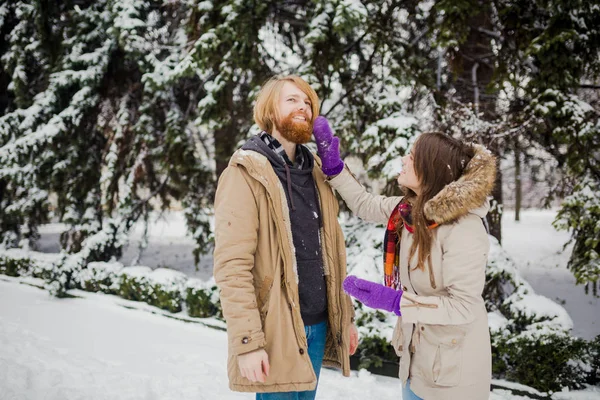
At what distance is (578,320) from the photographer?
6.33m

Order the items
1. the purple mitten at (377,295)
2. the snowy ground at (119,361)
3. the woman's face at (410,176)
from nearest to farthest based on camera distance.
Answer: the purple mitten at (377,295), the woman's face at (410,176), the snowy ground at (119,361)

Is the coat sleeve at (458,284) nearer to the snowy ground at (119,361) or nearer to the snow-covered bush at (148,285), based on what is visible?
the snowy ground at (119,361)

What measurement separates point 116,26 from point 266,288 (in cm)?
688

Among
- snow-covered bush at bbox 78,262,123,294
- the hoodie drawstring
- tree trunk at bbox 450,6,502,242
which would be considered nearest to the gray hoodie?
the hoodie drawstring

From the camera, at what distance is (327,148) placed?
232 cm

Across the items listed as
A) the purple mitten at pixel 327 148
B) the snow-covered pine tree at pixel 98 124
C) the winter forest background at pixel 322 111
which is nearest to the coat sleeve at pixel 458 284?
the purple mitten at pixel 327 148

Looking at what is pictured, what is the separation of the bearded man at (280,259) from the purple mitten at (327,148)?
0.08 meters

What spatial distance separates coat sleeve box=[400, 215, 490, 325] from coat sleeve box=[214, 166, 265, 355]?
0.68m

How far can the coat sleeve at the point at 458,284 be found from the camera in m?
1.64

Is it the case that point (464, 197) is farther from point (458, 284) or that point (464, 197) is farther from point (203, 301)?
point (203, 301)

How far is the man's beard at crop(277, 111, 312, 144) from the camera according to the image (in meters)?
2.05

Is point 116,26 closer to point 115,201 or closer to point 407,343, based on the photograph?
point 115,201

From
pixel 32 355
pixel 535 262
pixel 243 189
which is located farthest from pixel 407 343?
pixel 535 262

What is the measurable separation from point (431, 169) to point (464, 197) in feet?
0.82
